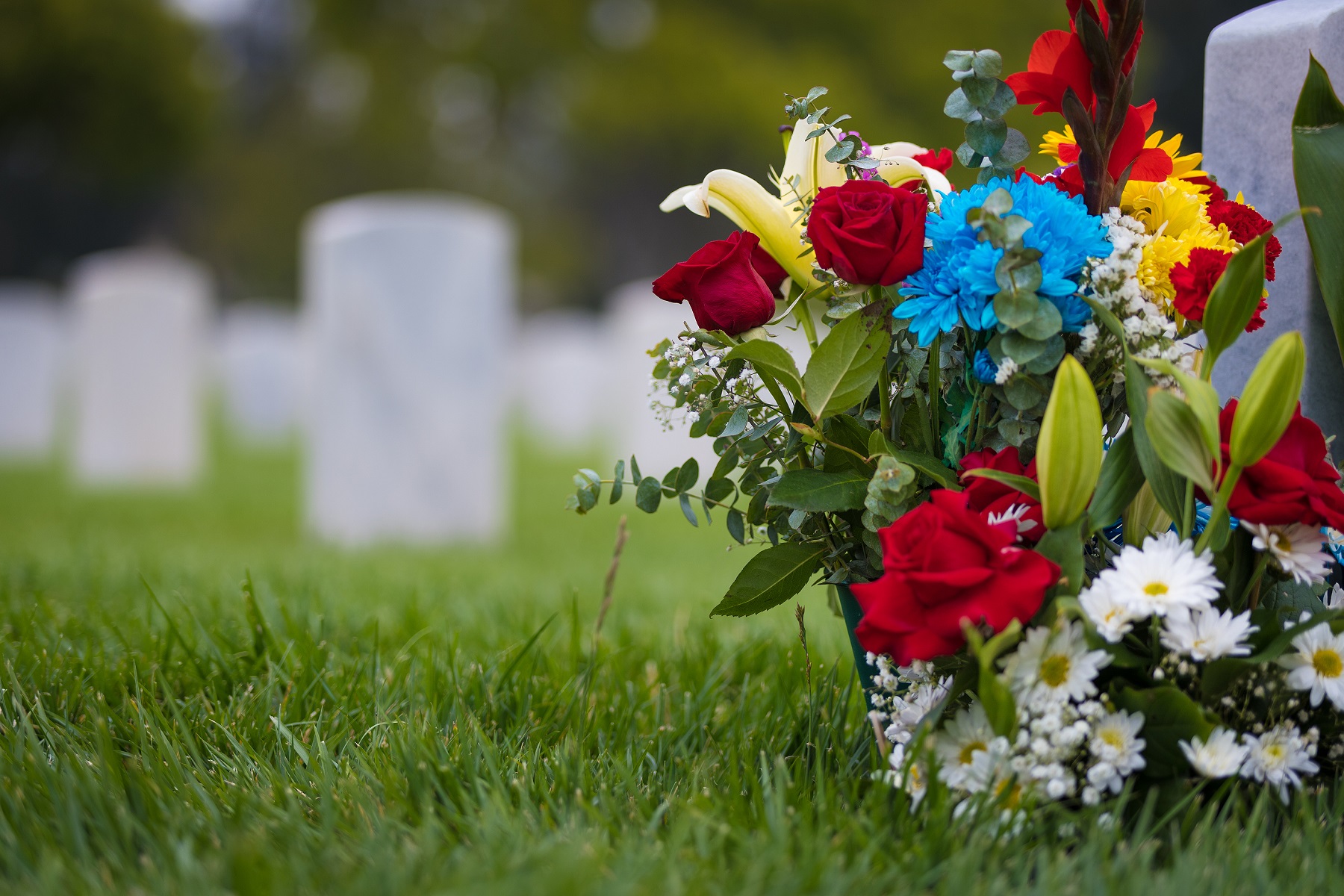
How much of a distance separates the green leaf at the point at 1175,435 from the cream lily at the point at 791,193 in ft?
1.17

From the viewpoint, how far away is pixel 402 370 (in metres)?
3.85

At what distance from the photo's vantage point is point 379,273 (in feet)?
12.5

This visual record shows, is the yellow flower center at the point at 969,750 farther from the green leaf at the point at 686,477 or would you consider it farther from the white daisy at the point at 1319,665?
the green leaf at the point at 686,477

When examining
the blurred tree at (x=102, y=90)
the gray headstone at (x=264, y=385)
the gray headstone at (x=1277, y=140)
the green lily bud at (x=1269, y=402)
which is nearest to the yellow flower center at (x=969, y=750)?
the green lily bud at (x=1269, y=402)

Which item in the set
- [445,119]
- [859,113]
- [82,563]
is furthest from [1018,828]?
[445,119]

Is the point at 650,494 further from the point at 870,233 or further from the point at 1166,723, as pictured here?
the point at 1166,723

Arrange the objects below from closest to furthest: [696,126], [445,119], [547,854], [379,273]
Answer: [547,854] < [379,273] < [696,126] < [445,119]

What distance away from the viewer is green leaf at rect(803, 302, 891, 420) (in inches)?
41.9

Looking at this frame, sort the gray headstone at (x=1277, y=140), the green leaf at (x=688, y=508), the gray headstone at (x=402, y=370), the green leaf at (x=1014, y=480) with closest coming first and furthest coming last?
the green leaf at (x=1014, y=480), the green leaf at (x=688, y=508), the gray headstone at (x=1277, y=140), the gray headstone at (x=402, y=370)

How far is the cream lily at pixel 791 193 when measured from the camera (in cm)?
114

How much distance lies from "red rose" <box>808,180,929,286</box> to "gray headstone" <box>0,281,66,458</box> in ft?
29.6

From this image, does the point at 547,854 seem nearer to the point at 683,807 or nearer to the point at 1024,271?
the point at 683,807

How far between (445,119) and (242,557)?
1794 cm

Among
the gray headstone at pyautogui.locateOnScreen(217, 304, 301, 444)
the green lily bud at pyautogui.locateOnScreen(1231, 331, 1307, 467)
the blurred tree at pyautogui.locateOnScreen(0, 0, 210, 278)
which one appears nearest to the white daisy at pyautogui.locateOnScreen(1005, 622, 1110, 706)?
the green lily bud at pyautogui.locateOnScreen(1231, 331, 1307, 467)
